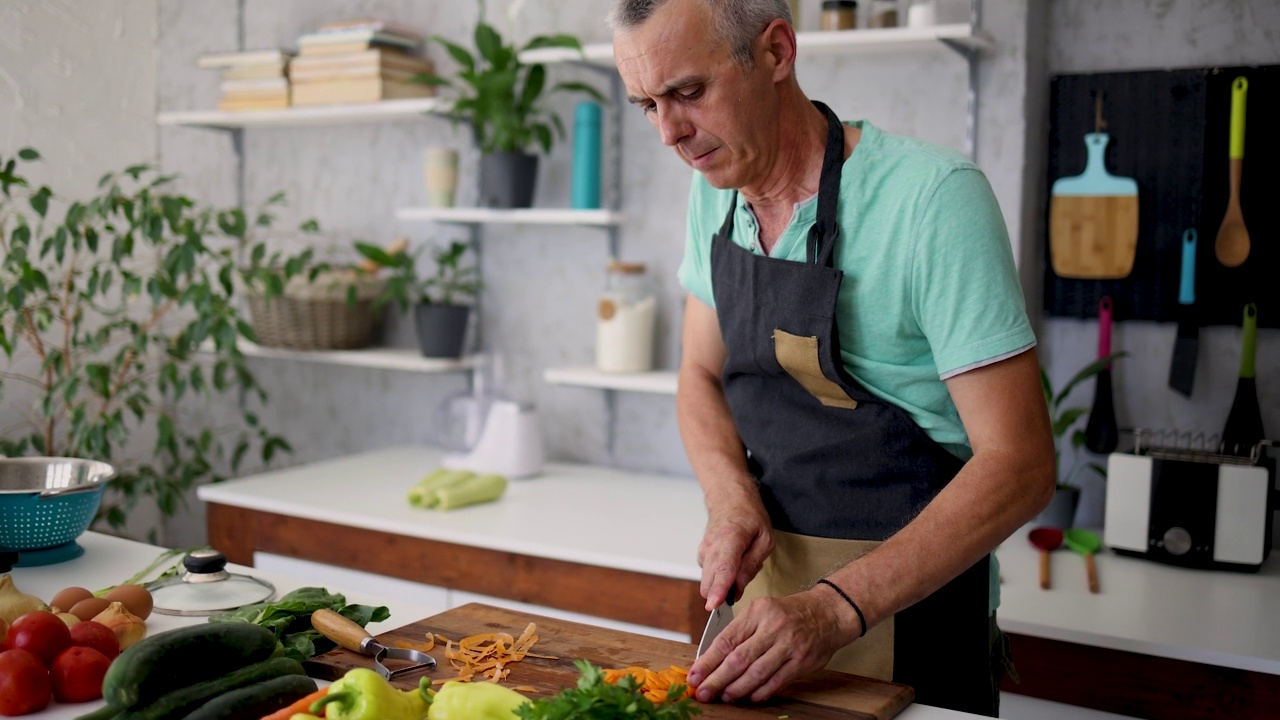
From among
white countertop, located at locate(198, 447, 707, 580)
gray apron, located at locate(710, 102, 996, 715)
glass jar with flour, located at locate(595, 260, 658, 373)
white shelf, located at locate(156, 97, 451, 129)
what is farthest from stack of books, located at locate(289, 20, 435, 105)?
gray apron, located at locate(710, 102, 996, 715)

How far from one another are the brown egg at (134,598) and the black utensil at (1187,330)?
2.13 metres

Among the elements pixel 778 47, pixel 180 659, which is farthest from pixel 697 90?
pixel 180 659

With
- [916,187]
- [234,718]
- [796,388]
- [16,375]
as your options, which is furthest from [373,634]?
[16,375]

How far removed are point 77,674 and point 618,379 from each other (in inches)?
68.3

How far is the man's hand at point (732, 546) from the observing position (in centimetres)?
144

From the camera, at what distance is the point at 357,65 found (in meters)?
3.11

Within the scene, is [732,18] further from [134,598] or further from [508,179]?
[508,179]

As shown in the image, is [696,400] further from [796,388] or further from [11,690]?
[11,690]

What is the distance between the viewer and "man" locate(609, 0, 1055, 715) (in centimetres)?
139

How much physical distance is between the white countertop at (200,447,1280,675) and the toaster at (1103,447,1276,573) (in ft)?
0.14

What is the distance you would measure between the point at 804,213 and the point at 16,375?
2642 mm

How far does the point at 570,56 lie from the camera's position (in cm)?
281

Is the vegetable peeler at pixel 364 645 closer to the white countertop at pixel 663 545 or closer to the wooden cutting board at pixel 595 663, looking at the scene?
the wooden cutting board at pixel 595 663

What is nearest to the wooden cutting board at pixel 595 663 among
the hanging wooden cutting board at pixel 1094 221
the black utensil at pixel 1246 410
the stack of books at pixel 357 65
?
the black utensil at pixel 1246 410
